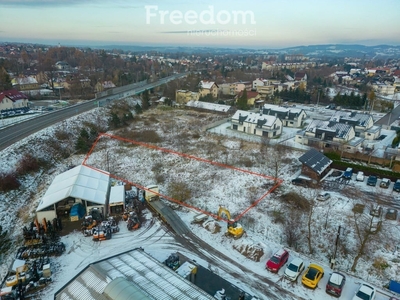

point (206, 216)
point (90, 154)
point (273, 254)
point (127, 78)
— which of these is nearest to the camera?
point (273, 254)

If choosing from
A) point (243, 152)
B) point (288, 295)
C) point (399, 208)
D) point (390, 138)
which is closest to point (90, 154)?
point (243, 152)

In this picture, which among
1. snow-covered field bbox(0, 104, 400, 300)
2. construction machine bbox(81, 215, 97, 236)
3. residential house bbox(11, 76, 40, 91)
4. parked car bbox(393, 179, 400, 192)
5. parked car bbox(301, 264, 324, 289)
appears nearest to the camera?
parked car bbox(301, 264, 324, 289)

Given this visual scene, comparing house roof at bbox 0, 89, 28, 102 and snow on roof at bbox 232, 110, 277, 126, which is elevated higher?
house roof at bbox 0, 89, 28, 102

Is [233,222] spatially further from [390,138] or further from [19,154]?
[390,138]

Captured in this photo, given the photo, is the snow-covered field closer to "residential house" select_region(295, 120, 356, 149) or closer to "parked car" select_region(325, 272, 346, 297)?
"parked car" select_region(325, 272, 346, 297)

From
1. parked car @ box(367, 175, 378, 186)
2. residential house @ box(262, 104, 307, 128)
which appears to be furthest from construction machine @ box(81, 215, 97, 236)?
residential house @ box(262, 104, 307, 128)
